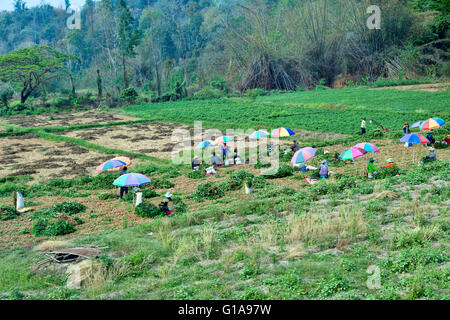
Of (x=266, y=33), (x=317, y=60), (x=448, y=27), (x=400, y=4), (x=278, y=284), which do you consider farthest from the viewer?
(x=266, y=33)

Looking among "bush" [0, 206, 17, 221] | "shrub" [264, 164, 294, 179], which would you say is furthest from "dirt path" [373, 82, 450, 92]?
"bush" [0, 206, 17, 221]

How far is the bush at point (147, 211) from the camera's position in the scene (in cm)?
1282

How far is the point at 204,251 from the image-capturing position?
31.3 ft

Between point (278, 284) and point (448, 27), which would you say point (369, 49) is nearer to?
point (448, 27)

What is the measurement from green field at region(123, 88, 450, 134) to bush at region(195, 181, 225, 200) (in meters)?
13.2

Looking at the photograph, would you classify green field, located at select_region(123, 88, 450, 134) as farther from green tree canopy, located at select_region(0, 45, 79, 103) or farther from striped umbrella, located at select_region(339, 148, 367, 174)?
green tree canopy, located at select_region(0, 45, 79, 103)

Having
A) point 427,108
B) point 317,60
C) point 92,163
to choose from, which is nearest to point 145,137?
point 92,163

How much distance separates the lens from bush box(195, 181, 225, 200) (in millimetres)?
14797


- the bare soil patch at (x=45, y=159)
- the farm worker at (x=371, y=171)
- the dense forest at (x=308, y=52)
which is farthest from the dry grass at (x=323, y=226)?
the dense forest at (x=308, y=52)

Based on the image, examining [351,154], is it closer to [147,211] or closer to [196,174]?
[196,174]

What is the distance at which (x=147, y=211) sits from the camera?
12.9m

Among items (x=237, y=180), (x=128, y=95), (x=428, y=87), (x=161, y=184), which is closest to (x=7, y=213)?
(x=161, y=184)

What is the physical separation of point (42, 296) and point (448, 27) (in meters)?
52.5

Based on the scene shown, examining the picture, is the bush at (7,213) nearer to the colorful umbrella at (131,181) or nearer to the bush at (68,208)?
the bush at (68,208)
